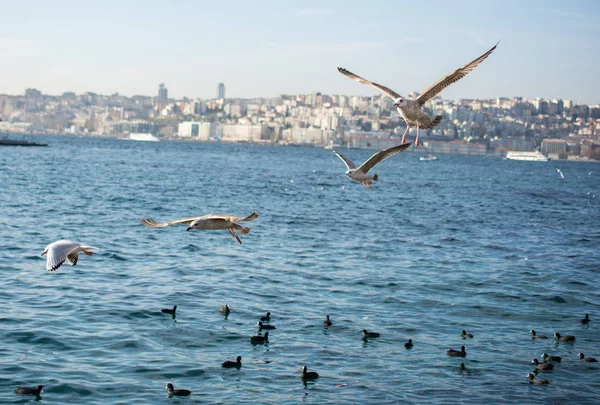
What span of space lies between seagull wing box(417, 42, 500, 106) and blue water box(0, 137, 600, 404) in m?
4.51

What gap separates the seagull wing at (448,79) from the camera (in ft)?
31.1

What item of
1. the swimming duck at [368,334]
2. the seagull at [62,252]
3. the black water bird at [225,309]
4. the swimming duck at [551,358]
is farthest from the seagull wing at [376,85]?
the black water bird at [225,309]

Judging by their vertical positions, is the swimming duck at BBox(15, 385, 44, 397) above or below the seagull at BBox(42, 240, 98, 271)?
below

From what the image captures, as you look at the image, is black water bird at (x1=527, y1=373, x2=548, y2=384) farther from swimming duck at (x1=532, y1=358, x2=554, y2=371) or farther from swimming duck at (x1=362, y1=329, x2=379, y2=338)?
swimming duck at (x1=362, y1=329, x2=379, y2=338)

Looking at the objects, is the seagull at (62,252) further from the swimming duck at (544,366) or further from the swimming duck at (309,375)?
the swimming duck at (544,366)

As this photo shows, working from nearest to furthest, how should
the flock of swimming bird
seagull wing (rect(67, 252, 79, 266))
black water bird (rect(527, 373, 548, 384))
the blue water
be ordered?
1. the flock of swimming bird
2. seagull wing (rect(67, 252, 79, 266))
3. the blue water
4. black water bird (rect(527, 373, 548, 384))

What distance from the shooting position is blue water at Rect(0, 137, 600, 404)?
12.7m

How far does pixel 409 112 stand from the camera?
10.2 metres

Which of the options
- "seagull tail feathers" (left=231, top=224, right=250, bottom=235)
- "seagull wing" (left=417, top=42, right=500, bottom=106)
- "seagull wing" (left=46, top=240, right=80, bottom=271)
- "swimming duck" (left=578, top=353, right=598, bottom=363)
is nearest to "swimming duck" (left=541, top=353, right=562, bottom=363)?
"swimming duck" (left=578, top=353, right=598, bottom=363)

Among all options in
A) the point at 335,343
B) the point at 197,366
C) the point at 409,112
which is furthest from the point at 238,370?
the point at 409,112

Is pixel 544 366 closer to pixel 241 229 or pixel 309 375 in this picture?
pixel 309 375

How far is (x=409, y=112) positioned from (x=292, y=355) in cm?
540

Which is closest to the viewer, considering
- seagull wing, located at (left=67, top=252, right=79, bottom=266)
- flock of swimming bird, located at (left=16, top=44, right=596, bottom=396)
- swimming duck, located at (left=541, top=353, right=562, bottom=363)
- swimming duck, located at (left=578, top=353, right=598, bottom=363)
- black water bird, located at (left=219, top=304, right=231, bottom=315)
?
flock of swimming bird, located at (left=16, top=44, right=596, bottom=396)

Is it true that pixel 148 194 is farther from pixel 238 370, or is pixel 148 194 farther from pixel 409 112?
pixel 409 112
